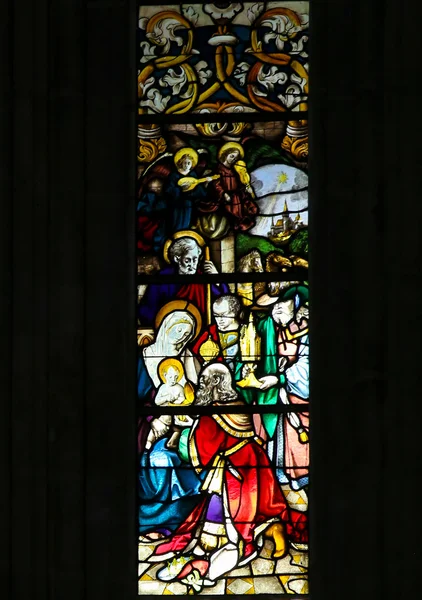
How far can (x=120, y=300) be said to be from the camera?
6770mm

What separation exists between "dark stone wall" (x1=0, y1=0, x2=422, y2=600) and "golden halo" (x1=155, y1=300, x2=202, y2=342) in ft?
0.77

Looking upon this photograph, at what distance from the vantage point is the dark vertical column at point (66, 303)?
6.61 m

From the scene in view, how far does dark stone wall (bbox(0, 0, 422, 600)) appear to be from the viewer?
6566mm

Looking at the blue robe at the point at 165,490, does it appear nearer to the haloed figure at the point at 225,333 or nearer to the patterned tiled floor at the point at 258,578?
the patterned tiled floor at the point at 258,578

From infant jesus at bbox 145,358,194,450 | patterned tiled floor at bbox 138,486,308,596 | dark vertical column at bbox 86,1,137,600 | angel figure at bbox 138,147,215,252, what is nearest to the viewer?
dark vertical column at bbox 86,1,137,600

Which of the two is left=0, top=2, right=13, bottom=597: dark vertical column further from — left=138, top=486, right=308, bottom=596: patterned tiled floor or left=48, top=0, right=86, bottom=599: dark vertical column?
left=138, top=486, right=308, bottom=596: patterned tiled floor

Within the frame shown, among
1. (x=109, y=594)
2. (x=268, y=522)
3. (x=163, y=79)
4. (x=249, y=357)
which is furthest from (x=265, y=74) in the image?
(x=109, y=594)

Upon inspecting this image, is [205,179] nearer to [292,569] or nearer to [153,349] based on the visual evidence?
[153,349]

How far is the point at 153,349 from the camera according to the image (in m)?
6.94

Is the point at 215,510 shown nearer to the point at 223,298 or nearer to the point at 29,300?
the point at 223,298

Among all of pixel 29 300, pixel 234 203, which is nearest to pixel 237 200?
pixel 234 203

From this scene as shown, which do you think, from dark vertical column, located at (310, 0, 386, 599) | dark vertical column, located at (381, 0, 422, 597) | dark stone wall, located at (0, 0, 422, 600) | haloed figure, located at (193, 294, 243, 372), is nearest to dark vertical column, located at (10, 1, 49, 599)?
dark stone wall, located at (0, 0, 422, 600)

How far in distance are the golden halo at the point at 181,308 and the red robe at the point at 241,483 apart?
0.49 metres

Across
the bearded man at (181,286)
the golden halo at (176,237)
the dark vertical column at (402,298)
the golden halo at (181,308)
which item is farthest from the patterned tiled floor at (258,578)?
the golden halo at (176,237)
